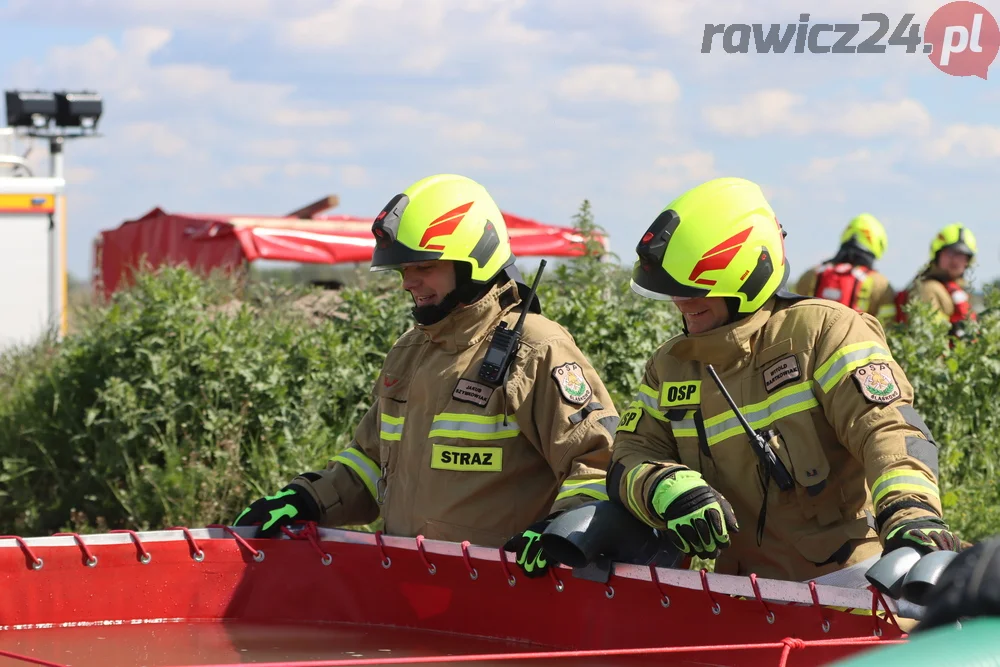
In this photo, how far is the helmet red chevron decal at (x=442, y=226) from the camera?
14.5ft

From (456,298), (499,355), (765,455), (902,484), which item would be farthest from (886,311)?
(902,484)

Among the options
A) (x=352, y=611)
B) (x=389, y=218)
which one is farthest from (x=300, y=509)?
(x=389, y=218)

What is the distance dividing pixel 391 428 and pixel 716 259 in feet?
4.83

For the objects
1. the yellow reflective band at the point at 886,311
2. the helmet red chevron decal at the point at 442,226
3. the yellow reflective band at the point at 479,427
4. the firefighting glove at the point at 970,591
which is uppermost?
the firefighting glove at the point at 970,591

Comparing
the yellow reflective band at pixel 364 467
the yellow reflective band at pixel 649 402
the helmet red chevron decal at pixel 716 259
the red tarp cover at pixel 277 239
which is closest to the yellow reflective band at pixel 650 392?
the yellow reflective band at pixel 649 402

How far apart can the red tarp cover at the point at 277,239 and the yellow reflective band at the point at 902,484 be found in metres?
10.6

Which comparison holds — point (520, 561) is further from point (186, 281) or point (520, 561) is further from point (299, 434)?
point (186, 281)

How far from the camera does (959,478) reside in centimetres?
808

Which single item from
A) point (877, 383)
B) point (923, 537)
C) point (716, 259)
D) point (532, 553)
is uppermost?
point (716, 259)

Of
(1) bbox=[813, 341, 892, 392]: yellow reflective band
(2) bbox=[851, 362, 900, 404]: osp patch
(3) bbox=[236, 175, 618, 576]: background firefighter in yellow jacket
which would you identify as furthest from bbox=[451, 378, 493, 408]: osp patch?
(2) bbox=[851, 362, 900, 404]: osp patch

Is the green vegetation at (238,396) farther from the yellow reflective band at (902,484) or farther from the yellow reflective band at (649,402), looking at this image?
the yellow reflective band at (902,484)

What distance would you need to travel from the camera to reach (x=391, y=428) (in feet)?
15.1

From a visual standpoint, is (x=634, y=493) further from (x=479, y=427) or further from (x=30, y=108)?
(x=30, y=108)

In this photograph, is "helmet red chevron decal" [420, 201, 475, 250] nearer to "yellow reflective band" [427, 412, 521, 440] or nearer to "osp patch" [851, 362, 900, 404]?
"yellow reflective band" [427, 412, 521, 440]
